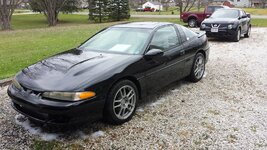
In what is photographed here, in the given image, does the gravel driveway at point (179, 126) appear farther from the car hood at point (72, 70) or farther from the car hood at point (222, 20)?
the car hood at point (222, 20)

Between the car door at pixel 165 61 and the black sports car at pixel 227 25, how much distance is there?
686 centimetres

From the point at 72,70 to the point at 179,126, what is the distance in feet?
5.70

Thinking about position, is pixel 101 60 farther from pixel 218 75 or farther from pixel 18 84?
pixel 218 75

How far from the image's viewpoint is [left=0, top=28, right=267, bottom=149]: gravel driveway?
3.42 meters

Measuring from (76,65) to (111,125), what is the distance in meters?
1.01

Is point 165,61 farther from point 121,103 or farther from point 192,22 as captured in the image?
point 192,22

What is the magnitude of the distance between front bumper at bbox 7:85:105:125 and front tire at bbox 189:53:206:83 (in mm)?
2800

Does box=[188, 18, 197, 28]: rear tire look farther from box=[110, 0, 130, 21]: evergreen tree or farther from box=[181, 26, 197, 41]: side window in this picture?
box=[110, 0, 130, 21]: evergreen tree

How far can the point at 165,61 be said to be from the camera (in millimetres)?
4578

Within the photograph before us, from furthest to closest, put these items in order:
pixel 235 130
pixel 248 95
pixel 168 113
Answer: pixel 248 95, pixel 168 113, pixel 235 130

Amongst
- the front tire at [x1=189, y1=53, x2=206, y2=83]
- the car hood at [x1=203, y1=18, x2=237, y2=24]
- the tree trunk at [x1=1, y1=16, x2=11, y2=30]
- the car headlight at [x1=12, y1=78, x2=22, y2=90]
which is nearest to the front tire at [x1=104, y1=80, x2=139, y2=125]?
the car headlight at [x1=12, y1=78, x2=22, y2=90]

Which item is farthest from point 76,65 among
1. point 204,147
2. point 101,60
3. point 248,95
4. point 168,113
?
point 248,95

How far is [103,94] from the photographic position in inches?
137

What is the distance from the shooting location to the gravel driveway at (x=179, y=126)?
3.42 meters
